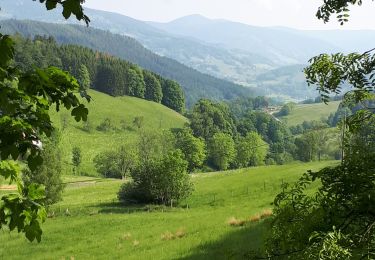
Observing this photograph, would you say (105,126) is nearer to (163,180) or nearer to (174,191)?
(174,191)

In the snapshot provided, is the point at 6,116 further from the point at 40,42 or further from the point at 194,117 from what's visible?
the point at 40,42

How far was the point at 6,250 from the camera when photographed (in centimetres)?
3438

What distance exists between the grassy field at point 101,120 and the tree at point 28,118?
12225 cm

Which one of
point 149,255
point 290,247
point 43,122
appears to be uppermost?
point 43,122

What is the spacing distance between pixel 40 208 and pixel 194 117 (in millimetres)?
146859

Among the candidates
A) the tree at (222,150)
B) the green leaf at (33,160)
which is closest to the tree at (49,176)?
the green leaf at (33,160)

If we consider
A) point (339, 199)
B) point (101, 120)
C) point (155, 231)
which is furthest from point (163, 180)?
point (101, 120)

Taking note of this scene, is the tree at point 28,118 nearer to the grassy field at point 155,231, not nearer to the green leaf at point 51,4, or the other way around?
the green leaf at point 51,4

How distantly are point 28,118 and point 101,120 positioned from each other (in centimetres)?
16850

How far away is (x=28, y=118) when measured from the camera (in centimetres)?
536

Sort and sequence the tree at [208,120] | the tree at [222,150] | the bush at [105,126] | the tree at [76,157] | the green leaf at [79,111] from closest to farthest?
the green leaf at [79,111], the tree at [76,157], the tree at [222,150], the tree at [208,120], the bush at [105,126]

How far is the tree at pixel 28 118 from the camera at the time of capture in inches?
191

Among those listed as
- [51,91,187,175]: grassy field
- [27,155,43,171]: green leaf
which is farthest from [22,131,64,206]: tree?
[51,91,187,175]: grassy field

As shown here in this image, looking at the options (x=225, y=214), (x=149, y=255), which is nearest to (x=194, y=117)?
(x=225, y=214)
